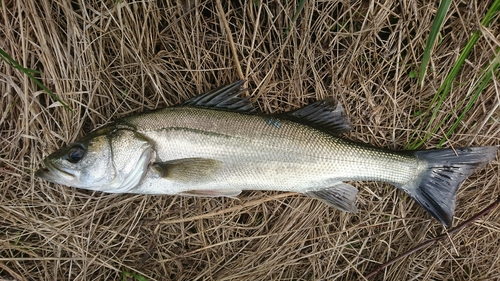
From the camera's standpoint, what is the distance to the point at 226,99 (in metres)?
2.69

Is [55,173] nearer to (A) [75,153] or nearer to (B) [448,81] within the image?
(A) [75,153]

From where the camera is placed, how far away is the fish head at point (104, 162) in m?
2.43

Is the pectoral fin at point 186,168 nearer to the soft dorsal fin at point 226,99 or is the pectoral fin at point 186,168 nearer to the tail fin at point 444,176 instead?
the soft dorsal fin at point 226,99

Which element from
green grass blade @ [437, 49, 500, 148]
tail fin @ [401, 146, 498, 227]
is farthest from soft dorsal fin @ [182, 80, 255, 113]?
green grass blade @ [437, 49, 500, 148]

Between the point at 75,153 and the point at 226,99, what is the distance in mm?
1231

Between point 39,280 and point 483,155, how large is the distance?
160 inches

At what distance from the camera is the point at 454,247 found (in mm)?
2918

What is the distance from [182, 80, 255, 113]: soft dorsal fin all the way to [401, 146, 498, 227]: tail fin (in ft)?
4.86

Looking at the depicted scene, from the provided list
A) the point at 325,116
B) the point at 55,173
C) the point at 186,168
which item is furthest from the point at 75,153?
the point at 325,116

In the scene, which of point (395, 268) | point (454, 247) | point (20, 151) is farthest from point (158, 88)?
point (454, 247)

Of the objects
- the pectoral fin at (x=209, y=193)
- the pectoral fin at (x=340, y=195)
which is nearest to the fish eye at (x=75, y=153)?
the pectoral fin at (x=209, y=193)

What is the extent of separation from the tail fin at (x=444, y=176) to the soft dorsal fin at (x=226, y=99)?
4.86 feet

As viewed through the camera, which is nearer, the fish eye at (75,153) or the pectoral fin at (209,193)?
the fish eye at (75,153)

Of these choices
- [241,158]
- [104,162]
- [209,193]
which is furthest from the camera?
[209,193]
